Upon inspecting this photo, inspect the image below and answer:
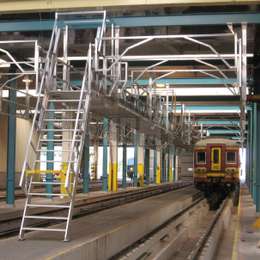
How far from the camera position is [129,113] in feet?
52.7

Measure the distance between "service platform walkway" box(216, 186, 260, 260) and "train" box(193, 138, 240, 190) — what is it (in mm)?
8018

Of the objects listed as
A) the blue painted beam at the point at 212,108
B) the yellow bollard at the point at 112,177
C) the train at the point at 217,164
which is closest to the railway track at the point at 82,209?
the yellow bollard at the point at 112,177

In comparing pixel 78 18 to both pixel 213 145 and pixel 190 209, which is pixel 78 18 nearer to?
pixel 190 209

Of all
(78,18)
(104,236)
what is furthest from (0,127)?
(104,236)

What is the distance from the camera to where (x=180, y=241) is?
58.3 feet

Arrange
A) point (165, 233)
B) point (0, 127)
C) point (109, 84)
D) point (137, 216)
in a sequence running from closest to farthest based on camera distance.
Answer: point (109, 84), point (137, 216), point (165, 233), point (0, 127)

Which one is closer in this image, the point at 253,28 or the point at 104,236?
the point at 104,236

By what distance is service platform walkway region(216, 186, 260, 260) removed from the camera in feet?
39.7

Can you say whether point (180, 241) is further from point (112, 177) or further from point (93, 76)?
point (112, 177)

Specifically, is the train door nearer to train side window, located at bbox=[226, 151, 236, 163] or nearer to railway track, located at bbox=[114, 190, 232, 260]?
train side window, located at bbox=[226, 151, 236, 163]

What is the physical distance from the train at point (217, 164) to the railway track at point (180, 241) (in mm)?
5183

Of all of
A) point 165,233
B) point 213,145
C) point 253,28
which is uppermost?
point 253,28

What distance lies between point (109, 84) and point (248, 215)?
816 cm

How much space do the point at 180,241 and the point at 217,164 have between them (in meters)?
13.7
